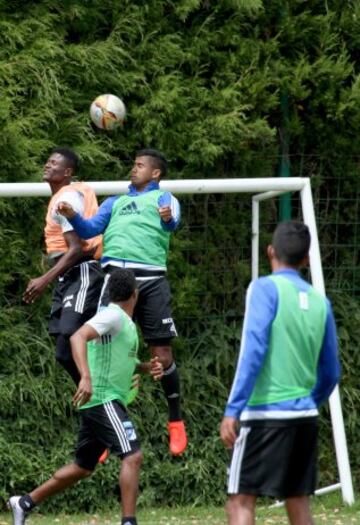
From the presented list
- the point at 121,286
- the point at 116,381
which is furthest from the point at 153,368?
the point at 121,286

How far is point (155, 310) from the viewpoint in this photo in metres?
8.65

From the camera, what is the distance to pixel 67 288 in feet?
28.4

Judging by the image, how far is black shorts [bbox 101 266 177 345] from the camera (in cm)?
862

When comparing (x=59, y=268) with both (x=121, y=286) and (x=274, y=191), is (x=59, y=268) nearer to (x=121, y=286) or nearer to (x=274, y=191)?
(x=121, y=286)

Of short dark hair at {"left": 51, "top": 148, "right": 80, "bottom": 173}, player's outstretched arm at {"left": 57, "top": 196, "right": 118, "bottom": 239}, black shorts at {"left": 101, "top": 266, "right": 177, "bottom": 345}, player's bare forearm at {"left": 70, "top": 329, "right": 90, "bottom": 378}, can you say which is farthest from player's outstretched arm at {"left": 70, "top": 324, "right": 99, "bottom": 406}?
short dark hair at {"left": 51, "top": 148, "right": 80, "bottom": 173}

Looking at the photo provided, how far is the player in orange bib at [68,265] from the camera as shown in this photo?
8.39 meters

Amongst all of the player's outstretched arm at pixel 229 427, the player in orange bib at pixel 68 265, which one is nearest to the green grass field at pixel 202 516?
the player in orange bib at pixel 68 265

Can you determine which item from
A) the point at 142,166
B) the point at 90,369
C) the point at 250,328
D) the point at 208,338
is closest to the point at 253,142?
the point at 208,338

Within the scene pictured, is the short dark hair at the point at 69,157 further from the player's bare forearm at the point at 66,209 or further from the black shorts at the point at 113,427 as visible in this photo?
the black shorts at the point at 113,427

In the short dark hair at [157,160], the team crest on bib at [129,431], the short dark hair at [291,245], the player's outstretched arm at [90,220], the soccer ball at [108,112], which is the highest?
the soccer ball at [108,112]

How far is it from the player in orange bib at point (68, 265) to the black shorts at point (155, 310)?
7.8 inches

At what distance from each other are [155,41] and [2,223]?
6.89 feet

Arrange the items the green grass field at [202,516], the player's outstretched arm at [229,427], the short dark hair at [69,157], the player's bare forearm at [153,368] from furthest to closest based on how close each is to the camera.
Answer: the green grass field at [202,516] < the short dark hair at [69,157] < the player's bare forearm at [153,368] < the player's outstretched arm at [229,427]

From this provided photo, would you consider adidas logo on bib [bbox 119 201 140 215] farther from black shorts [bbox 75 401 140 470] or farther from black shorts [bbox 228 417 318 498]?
black shorts [bbox 228 417 318 498]
